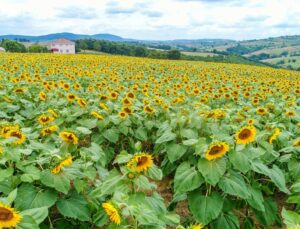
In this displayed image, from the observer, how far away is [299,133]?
16.2ft

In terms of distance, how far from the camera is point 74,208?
265cm

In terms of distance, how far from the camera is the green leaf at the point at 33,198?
247cm

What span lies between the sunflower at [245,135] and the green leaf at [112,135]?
7.21 ft

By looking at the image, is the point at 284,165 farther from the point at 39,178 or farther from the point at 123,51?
the point at 123,51

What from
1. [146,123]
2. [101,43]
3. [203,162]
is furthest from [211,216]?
[101,43]

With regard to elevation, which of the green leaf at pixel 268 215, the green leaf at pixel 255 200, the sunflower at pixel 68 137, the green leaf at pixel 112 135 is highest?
the sunflower at pixel 68 137

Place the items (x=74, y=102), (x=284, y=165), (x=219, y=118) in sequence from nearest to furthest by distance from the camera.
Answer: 1. (x=284, y=165)
2. (x=219, y=118)
3. (x=74, y=102)

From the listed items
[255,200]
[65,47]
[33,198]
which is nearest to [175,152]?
[255,200]

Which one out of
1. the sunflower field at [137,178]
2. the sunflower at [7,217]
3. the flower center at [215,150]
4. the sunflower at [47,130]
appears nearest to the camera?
the sunflower at [7,217]

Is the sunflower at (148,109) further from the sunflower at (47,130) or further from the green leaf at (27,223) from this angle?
the green leaf at (27,223)

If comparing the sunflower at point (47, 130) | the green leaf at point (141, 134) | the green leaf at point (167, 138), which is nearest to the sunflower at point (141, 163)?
the green leaf at point (167, 138)

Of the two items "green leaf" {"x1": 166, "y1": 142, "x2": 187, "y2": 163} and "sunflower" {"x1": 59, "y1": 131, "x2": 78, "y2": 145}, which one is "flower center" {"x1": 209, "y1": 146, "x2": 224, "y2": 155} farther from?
"sunflower" {"x1": 59, "y1": 131, "x2": 78, "y2": 145}

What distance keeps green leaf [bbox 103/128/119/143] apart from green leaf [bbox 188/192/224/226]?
199 cm

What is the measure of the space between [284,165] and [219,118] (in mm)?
1024
